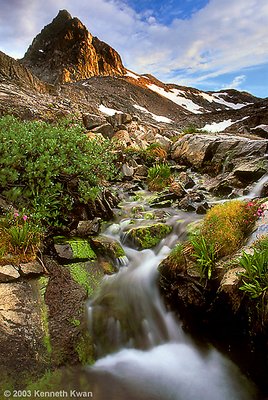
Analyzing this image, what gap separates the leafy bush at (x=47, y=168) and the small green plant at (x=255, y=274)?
4385 mm

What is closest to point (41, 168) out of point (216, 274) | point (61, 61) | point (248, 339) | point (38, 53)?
point (216, 274)

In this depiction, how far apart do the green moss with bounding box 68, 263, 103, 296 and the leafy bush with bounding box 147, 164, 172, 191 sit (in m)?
6.84

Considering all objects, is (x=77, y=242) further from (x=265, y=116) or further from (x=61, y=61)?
(x=61, y=61)

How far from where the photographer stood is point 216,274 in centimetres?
582

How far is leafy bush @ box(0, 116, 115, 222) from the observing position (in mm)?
7250

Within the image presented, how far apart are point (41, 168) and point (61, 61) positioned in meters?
85.0

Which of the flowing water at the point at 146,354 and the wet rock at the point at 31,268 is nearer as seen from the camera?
the flowing water at the point at 146,354

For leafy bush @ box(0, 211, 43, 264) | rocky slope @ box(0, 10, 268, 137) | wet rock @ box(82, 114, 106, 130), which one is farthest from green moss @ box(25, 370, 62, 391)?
rocky slope @ box(0, 10, 268, 137)

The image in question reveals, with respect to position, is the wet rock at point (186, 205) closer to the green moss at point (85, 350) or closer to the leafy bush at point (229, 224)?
the leafy bush at point (229, 224)

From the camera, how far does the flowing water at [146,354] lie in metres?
4.86

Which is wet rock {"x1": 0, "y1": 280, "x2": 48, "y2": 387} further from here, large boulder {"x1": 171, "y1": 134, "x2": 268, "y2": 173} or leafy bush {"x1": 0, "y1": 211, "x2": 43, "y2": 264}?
large boulder {"x1": 171, "y1": 134, "x2": 268, "y2": 173}

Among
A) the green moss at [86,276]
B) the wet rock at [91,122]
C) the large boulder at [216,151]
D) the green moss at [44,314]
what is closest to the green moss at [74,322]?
the green moss at [44,314]

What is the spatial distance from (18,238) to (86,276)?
1.64 meters

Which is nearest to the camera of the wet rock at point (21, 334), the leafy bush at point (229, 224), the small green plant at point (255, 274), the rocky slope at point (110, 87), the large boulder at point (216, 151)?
the wet rock at point (21, 334)
